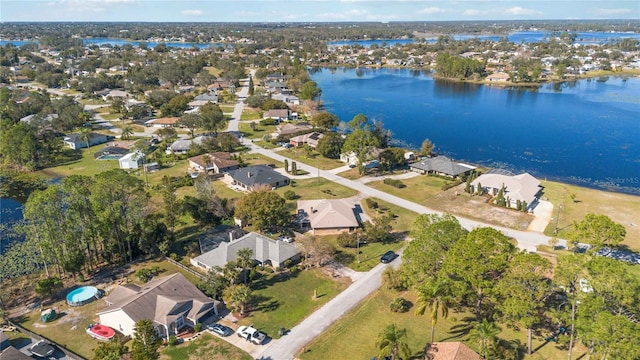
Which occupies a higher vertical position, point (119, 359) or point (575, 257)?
point (575, 257)

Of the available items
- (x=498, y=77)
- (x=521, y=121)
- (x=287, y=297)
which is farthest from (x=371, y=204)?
(x=498, y=77)

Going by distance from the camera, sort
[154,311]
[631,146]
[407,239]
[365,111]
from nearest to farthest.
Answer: [154,311] < [407,239] < [631,146] < [365,111]

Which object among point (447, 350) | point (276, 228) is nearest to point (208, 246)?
point (276, 228)

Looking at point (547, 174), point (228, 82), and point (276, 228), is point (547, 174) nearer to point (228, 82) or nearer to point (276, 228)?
point (276, 228)

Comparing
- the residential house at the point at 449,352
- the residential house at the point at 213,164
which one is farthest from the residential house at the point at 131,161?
the residential house at the point at 449,352

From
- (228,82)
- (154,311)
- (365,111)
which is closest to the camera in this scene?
(154,311)

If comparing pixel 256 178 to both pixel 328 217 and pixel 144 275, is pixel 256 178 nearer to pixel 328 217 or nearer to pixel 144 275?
pixel 328 217
